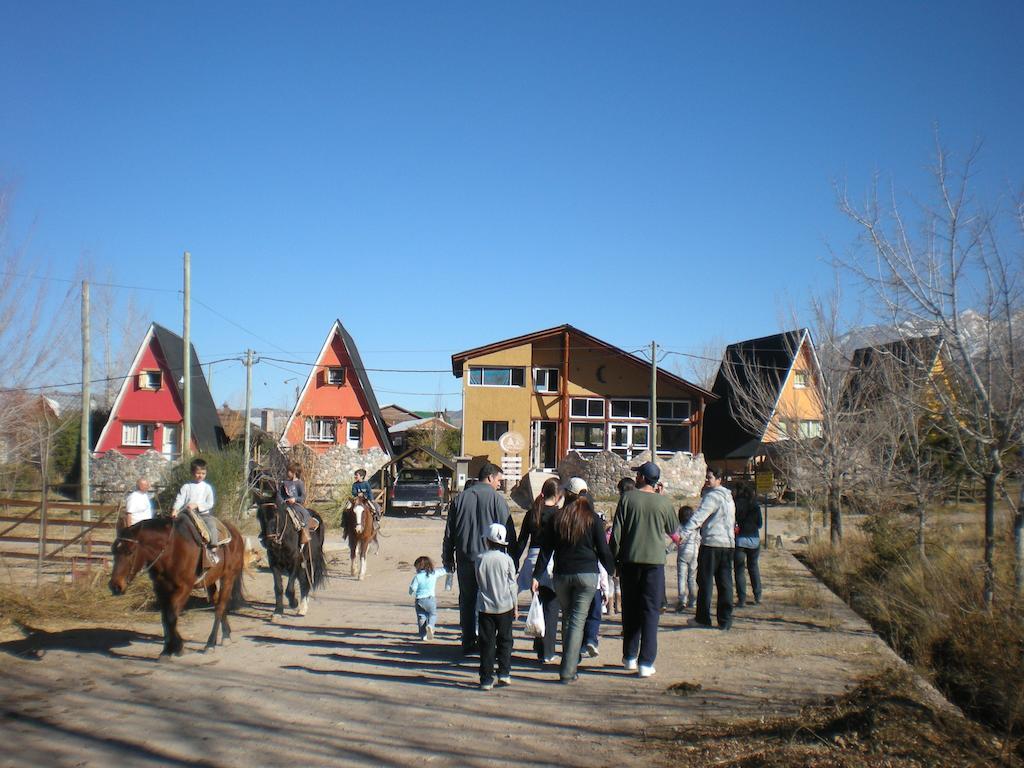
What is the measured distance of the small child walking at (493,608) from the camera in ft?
26.6

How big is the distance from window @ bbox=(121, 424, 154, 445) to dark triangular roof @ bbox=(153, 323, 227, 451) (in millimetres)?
2037

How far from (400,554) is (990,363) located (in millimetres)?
15480

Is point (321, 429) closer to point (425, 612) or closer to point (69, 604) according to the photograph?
point (69, 604)

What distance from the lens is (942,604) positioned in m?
10.4

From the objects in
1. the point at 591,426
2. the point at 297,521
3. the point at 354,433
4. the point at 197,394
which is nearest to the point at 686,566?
the point at 297,521

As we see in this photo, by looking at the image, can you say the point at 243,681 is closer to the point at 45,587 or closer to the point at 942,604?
the point at 45,587

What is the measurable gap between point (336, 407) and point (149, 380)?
30.8 feet

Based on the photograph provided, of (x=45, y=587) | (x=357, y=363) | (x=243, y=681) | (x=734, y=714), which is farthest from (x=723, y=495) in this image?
(x=357, y=363)

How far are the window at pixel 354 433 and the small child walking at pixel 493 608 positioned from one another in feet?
125

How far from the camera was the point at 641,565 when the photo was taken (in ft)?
28.4

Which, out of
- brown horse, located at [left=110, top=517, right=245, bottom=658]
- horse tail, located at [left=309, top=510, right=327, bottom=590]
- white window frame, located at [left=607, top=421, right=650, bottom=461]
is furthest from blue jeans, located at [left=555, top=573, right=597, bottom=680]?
white window frame, located at [left=607, top=421, right=650, bottom=461]

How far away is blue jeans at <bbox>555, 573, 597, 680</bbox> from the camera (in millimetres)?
8320

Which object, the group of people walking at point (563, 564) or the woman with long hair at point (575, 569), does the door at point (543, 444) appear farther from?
the woman with long hair at point (575, 569)

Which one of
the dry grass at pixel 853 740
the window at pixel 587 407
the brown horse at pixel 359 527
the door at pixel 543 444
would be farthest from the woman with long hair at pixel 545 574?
the window at pixel 587 407
